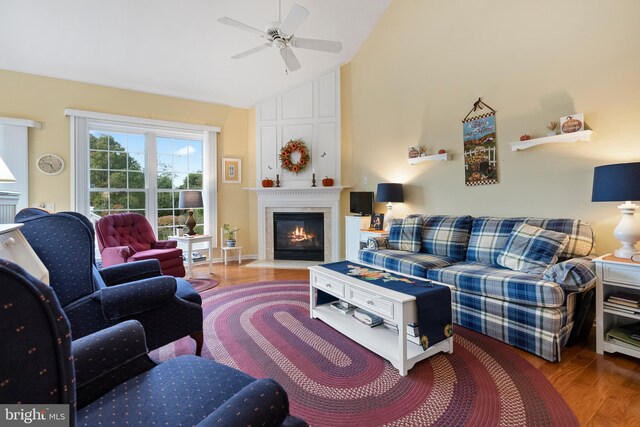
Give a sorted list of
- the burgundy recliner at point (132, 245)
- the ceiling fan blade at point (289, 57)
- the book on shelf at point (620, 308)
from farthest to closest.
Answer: the burgundy recliner at point (132, 245) → the ceiling fan blade at point (289, 57) → the book on shelf at point (620, 308)

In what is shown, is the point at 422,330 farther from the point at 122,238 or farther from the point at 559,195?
the point at 122,238

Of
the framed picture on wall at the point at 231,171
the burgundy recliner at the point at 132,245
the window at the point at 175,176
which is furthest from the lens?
the framed picture on wall at the point at 231,171

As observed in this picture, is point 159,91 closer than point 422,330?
No

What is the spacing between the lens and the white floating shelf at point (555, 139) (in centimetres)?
250

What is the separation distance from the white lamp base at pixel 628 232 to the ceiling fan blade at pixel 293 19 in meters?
2.92

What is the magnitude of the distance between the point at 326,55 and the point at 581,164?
11.9 feet

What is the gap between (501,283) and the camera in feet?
7.24

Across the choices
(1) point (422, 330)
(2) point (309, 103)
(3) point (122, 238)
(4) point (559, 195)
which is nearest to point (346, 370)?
(1) point (422, 330)

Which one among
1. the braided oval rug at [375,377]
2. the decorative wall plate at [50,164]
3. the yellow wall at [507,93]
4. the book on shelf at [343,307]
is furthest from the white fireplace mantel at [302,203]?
the decorative wall plate at [50,164]

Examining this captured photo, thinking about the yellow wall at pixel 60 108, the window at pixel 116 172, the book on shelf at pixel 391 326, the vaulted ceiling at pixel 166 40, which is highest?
the vaulted ceiling at pixel 166 40

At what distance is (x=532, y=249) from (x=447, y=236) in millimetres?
890

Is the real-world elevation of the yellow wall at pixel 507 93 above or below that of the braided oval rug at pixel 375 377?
above

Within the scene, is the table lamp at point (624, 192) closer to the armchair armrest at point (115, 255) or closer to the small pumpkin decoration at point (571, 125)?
the small pumpkin decoration at point (571, 125)

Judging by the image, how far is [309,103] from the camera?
5.11m
